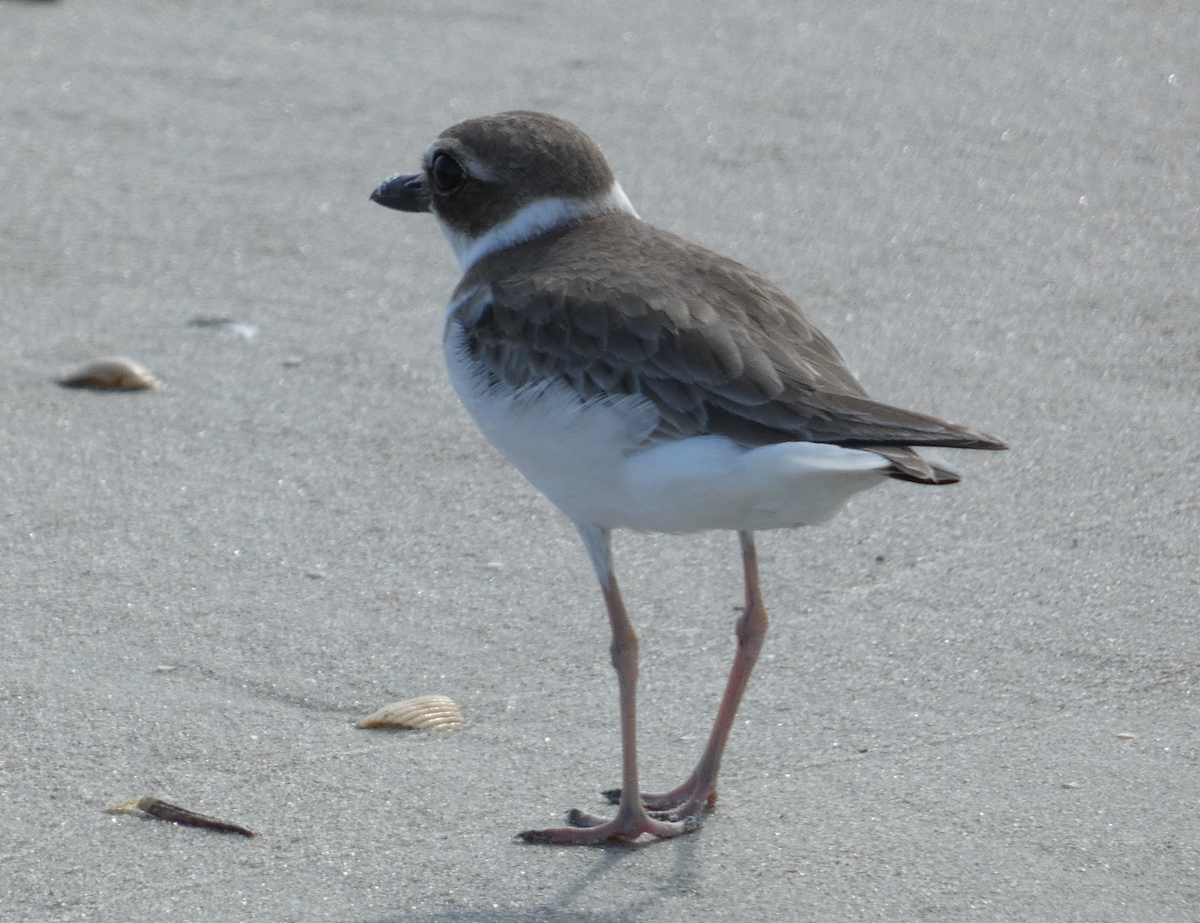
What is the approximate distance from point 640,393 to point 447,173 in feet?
3.23

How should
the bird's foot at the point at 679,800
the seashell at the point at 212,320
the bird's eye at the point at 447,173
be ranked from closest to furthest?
the bird's foot at the point at 679,800 → the bird's eye at the point at 447,173 → the seashell at the point at 212,320

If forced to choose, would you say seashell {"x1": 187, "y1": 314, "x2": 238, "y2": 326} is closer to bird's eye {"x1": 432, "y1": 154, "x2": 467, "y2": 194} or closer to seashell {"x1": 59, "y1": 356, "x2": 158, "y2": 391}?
seashell {"x1": 59, "y1": 356, "x2": 158, "y2": 391}

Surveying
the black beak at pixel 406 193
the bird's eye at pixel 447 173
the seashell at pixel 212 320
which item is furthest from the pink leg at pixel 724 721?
the seashell at pixel 212 320

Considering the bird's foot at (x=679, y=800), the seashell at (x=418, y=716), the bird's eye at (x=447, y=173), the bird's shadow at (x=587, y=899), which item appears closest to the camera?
the bird's shadow at (x=587, y=899)

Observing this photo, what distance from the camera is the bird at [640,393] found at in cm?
320

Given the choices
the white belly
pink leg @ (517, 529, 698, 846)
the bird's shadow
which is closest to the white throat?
the white belly

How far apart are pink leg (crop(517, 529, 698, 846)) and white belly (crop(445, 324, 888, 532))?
0.21 meters

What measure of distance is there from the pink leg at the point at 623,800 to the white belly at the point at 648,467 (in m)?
0.21

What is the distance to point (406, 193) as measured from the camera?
4195mm

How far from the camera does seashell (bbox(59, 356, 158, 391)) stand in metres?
5.58

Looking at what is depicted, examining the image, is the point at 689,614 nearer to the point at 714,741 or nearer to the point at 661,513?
the point at 714,741

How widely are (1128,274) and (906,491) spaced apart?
6.01ft

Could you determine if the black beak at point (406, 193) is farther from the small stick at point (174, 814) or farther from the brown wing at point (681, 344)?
the small stick at point (174, 814)

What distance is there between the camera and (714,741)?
3596 millimetres
